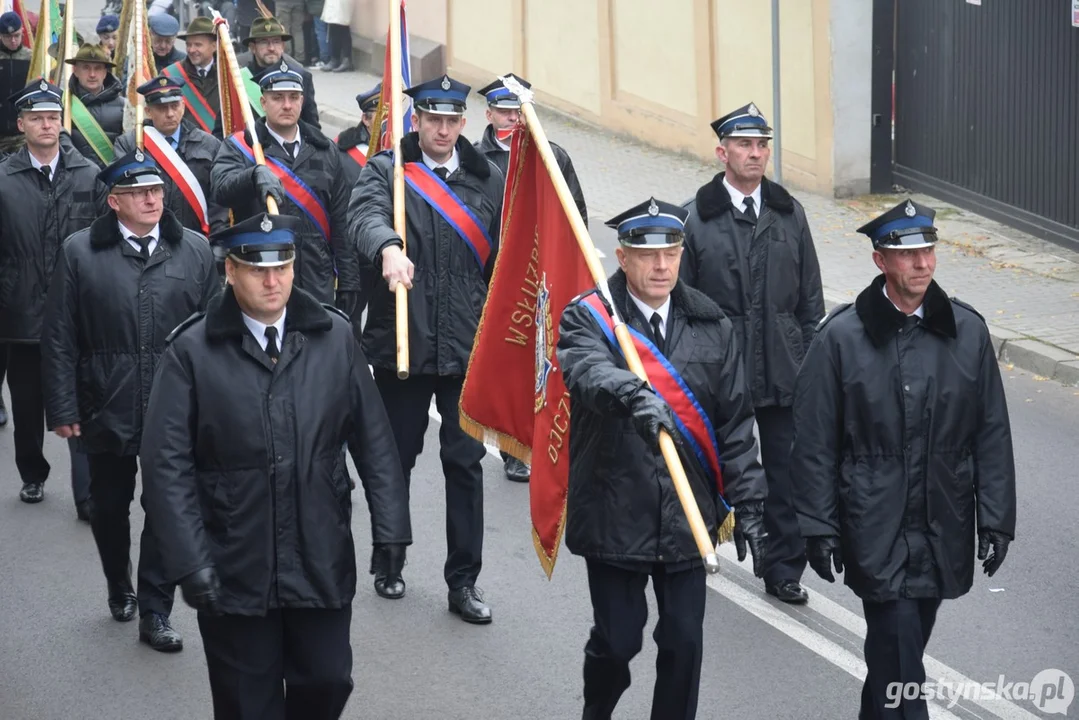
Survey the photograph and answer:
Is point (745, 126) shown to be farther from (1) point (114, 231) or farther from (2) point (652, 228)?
(1) point (114, 231)

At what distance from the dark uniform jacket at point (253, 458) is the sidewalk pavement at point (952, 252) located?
7166 mm

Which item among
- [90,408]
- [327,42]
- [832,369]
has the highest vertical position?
[832,369]

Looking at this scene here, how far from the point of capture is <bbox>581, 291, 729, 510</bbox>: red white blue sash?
6.11m

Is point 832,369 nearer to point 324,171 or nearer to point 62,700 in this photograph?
point 62,700

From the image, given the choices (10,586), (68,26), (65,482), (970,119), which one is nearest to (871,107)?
(970,119)

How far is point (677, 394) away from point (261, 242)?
1471mm

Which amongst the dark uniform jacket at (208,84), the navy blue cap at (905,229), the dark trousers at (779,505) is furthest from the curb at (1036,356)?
the navy blue cap at (905,229)

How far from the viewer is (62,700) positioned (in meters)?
7.45

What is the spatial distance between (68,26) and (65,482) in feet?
15.1

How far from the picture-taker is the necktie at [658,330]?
20.5 feet

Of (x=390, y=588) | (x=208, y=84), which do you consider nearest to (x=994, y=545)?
(x=390, y=588)

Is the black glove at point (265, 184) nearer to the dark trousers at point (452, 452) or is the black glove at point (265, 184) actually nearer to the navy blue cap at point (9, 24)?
the dark trousers at point (452, 452)

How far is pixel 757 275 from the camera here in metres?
8.27

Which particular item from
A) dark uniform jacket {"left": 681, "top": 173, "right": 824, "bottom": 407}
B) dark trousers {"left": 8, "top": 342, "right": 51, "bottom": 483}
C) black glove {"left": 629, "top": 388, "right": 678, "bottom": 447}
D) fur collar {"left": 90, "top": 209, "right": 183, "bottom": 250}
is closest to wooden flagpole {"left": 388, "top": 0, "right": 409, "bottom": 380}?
fur collar {"left": 90, "top": 209, "right": 183, "bottom": 250}
